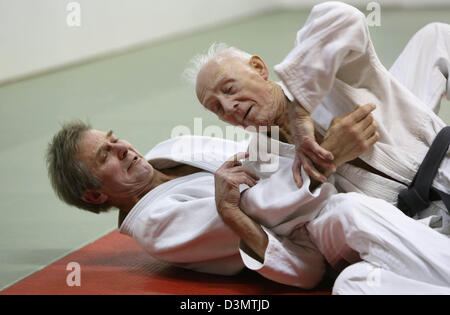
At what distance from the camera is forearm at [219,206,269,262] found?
279 centimetres

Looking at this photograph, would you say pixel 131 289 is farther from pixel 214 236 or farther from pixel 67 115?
pixel 67 115

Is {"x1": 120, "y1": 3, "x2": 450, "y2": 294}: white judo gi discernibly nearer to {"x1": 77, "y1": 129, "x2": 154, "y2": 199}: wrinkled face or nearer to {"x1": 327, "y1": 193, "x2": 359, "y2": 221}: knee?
{"x1": 327, "y1": 193, "x2": 359, "y2": 221}: knee

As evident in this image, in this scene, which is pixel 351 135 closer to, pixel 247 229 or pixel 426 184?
pixel 426 184

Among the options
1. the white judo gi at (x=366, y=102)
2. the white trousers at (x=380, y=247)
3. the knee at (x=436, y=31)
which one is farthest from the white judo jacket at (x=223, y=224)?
the knee at (x=436, y=31)

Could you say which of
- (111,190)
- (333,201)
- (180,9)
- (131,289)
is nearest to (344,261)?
(333,201)

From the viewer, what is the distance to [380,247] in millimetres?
2545

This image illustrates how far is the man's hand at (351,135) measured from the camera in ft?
8.82

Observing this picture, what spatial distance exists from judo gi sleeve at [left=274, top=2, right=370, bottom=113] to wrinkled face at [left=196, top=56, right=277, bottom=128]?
16cm

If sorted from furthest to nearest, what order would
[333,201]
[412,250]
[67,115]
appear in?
[67,115]
[333,201]
[412,250]

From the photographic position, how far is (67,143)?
3256mm

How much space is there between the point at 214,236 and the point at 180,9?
273 inches

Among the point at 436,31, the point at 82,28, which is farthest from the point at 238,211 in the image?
the point at 82,28

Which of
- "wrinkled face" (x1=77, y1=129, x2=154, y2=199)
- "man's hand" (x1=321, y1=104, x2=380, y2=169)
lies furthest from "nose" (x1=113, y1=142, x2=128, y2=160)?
"man's hand" (x1=321, y1=104, x2=380, y2=169)

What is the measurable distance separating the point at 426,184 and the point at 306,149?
0.49 m
